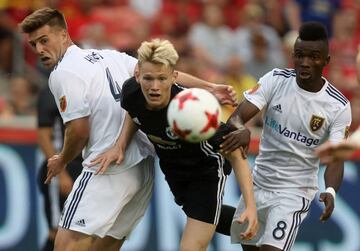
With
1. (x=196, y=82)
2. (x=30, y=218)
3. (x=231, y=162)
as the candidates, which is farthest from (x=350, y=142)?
(x=30, y=218)

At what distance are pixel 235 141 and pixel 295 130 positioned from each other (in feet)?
2.67

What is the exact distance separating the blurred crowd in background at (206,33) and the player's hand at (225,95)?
4.96 metres

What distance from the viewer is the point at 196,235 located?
855 cm

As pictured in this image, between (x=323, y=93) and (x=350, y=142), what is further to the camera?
(x=323, y=93)

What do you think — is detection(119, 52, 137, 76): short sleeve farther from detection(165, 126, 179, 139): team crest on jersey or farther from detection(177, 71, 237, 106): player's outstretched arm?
detection(165, 126, 179, 139): team crest on jersey

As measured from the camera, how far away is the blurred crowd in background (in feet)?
46.8

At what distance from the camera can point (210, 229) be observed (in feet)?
28.4

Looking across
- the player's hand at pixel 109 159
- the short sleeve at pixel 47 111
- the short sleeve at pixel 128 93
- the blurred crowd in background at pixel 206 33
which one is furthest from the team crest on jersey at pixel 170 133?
the blurred crowd in background at pixel 206 33

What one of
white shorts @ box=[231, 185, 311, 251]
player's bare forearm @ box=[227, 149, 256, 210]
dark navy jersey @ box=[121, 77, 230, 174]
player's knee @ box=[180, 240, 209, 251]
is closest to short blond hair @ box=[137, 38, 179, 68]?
dark navy jersey @ box=[121, 77, 230, 174]

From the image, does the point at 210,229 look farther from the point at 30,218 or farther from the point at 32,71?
the point at 32,71

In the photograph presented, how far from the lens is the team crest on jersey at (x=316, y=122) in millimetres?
8820

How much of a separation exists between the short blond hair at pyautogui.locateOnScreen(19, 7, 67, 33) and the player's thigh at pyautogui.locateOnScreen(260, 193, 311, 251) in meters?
2.23

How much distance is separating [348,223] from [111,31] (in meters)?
4.22

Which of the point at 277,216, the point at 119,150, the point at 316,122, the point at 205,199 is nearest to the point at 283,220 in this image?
the point at 277,216
